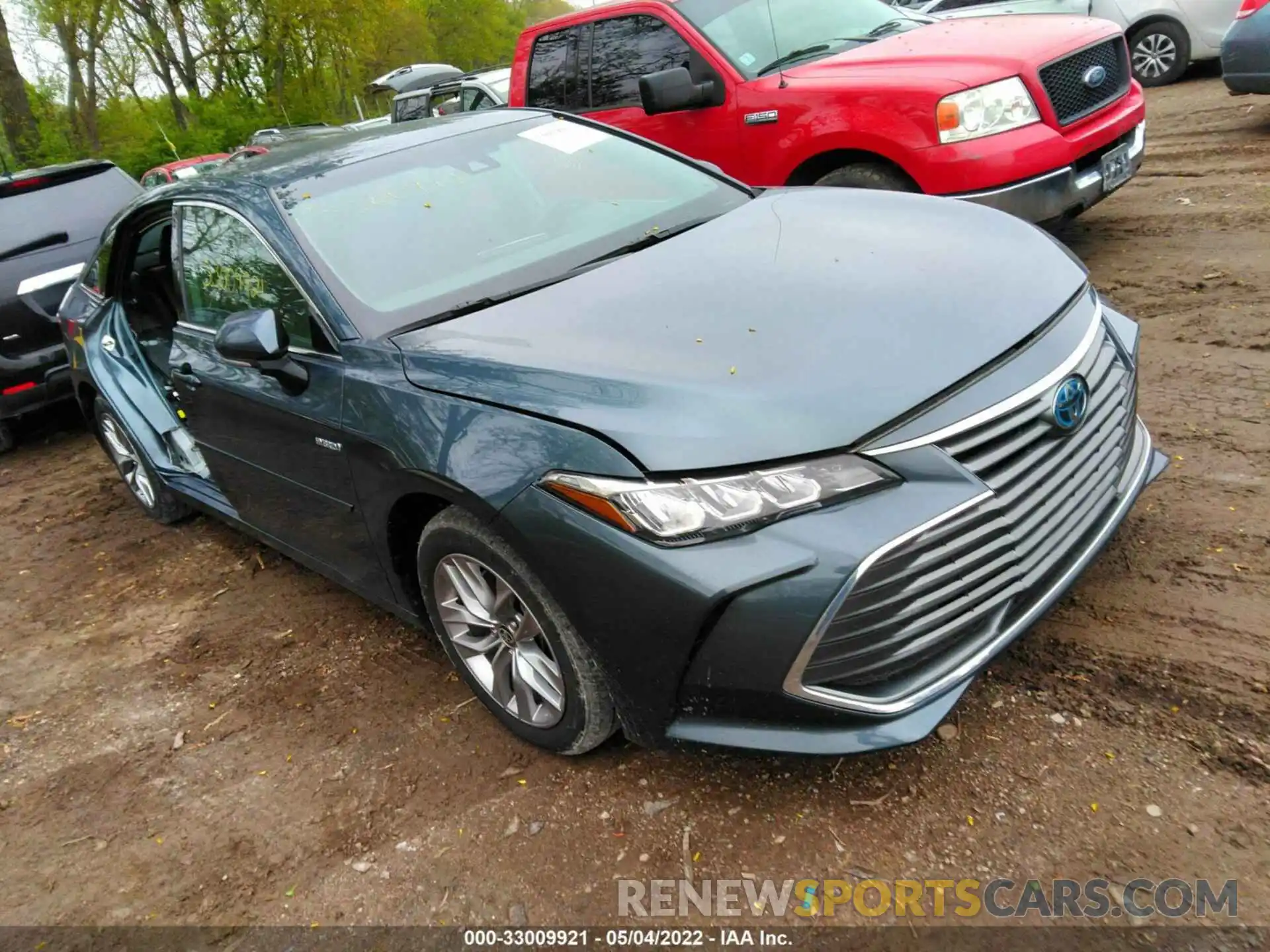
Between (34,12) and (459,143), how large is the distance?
30.3 m

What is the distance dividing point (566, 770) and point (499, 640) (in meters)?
0.41

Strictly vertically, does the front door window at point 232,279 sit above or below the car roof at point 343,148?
below

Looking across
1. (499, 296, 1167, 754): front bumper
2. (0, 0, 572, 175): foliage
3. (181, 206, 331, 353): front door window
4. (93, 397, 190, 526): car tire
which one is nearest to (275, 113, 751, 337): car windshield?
(181, 206, 331, 353): front door window

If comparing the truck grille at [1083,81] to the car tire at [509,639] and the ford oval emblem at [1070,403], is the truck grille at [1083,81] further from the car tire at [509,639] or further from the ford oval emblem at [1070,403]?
the car tire at [509,639]

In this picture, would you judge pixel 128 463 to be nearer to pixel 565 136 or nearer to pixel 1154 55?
pixel 565 136

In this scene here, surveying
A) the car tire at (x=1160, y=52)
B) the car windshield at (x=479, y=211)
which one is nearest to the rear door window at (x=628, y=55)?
the car windshield at (x=479, y=211)

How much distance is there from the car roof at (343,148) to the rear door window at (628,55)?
Result: 233 cm

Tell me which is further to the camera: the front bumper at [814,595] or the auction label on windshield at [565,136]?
the auction label on windshield at [565,136]

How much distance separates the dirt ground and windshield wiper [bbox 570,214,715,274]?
1.46 m

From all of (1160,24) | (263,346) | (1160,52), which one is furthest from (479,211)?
(1160,52)

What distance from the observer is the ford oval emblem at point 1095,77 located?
16.8ft

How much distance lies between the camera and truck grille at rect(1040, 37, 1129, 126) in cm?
Answer: 495

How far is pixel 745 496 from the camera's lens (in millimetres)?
2064

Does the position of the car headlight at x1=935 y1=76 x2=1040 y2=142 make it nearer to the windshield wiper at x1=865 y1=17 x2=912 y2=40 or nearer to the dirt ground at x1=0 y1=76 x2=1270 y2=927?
the windshield wiper at x1=865 y1=17 x2=912 y2=40
